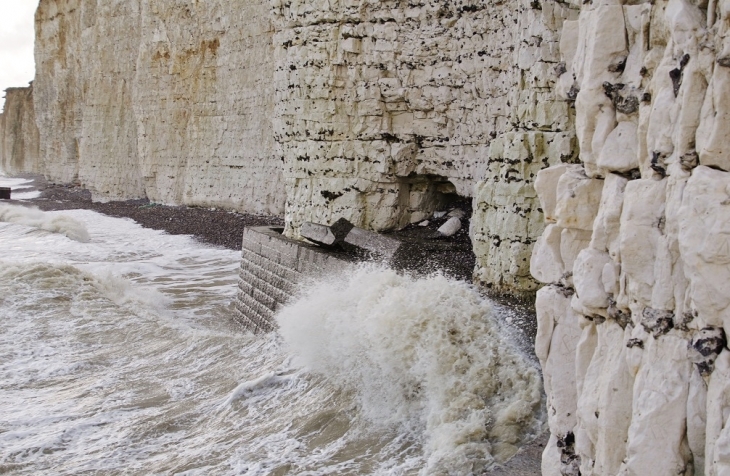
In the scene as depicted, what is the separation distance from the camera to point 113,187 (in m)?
30.5

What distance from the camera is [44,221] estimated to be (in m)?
22.4

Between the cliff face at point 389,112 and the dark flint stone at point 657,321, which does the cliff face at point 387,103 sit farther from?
the dark flint stone at point 657,321

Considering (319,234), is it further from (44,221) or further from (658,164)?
(44,221)

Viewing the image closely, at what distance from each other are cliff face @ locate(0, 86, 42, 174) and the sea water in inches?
1970

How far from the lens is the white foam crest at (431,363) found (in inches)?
189

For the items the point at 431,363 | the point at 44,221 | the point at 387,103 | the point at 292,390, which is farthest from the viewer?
the point at 44,221

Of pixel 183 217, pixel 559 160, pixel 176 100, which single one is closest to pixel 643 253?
pixel 559 160

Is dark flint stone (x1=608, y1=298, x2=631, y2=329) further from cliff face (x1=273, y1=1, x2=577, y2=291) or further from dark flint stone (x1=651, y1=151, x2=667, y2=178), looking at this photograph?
cliff face (x1=273, y1=1, x2=577, y2=291)

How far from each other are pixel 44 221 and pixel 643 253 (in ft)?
74.7

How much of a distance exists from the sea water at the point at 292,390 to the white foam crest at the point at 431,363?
0.01 metres

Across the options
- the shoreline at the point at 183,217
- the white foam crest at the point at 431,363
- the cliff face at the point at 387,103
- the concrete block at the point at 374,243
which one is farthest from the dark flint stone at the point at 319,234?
the shoreline at the point at 183,217

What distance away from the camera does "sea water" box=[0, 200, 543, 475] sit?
508 cm

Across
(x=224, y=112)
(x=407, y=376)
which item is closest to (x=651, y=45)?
→ (x=407, y=376)

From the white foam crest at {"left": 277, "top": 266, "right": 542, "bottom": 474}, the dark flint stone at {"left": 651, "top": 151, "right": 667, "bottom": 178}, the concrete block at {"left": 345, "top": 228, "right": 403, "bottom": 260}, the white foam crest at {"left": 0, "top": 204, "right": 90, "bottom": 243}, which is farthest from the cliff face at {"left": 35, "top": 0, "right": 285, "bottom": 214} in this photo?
the dark flint stone at {"left": 651, "top": 151, "right": 667, "bottom": 178}
